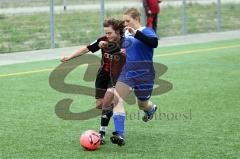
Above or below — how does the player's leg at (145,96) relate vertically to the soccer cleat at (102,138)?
above

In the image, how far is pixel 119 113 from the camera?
24.5 ft

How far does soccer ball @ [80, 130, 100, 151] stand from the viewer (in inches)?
285

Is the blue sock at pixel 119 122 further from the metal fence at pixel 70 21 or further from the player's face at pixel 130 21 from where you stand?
the metal fence at pixel 70 21

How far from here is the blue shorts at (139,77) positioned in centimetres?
785

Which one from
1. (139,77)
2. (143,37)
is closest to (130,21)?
(143,37)

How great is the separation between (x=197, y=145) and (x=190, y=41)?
14.4 m

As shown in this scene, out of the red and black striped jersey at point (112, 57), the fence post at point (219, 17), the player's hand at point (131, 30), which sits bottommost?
the fence post at point (219, 17)

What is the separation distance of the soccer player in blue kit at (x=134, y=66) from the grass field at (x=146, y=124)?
1.33ft

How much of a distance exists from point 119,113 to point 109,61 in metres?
0.74

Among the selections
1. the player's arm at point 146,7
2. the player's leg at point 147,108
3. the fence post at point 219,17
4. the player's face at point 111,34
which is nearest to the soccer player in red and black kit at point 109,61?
the player's face at point 111,34

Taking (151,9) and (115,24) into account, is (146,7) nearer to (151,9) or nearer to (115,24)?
(151,9)

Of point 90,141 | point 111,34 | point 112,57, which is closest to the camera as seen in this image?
point 90,141

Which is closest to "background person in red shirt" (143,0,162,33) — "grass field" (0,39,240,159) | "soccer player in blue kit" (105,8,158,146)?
"grass field" (0,39,240,159)

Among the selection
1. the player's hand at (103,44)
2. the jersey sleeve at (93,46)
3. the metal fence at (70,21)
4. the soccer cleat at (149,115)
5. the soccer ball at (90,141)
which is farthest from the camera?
the metal fence at (70,21)
